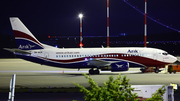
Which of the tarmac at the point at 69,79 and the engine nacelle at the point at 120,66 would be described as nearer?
the tarmac at the point at 69,79

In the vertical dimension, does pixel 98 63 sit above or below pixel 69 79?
above

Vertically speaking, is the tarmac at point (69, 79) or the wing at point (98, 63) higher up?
the wing at point (98, 63)

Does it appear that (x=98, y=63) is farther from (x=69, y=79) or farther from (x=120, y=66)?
(x=69, y=79)

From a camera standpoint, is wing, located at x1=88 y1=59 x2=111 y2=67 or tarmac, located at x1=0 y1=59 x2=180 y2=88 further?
wing, located at x1=88 y1=59 x2=111 y2=67

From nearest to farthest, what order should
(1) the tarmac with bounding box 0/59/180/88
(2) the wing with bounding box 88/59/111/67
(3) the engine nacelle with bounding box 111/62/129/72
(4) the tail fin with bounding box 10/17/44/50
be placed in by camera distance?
1. (1) the tarmac with bounding box 0/59/180/88
2. (3) the engine nacelle with bounding box 111/62/129/72
3. (2) the wing with bounding box 88/59/111/67
4. (4) the tail fin with bounding box 10/17/44/50

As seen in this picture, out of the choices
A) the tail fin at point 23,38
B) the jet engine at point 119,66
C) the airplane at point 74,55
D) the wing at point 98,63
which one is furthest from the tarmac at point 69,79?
the tail fin at point 23,38

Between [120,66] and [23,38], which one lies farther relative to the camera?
[23,38]

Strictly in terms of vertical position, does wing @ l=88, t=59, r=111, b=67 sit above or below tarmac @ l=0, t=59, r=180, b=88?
above

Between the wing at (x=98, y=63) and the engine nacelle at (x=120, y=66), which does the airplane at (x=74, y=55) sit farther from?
the engine nacelle at (x=120, y=66)

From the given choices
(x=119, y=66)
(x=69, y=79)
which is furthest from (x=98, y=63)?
(x=69, y=79)

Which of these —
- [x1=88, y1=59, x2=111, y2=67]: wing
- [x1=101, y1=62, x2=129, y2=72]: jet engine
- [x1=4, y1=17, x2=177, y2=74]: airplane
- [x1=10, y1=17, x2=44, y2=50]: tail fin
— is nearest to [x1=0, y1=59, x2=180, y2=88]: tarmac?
[x1=101, y1=62, x2=129, y2=72]: jet engine

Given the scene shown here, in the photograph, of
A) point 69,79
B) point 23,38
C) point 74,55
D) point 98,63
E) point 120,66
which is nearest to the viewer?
point 69,79

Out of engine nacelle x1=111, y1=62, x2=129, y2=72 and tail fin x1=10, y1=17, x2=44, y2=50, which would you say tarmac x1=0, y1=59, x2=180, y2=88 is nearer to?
engine nacelle x1=111, y1=62, x2=129, y2=72

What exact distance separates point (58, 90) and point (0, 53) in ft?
288
